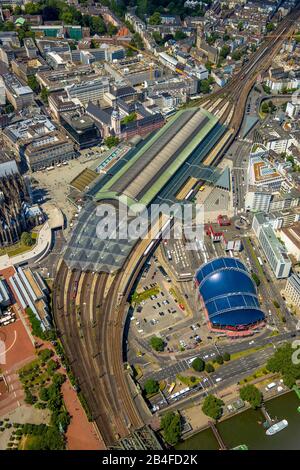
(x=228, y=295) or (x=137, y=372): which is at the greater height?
(x=228, y=295)

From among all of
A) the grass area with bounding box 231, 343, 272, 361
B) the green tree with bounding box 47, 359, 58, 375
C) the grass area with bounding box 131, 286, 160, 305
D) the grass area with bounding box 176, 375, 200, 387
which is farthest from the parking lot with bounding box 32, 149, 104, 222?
the grass area with bounding box 231, 343, 272, 361

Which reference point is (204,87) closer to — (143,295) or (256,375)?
(143,295)

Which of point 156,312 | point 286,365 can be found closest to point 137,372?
point 156,312

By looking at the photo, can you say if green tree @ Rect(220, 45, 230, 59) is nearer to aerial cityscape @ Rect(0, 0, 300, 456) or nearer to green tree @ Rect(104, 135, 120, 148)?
aerial cityscape @ Rect(0, 0, 300, 456)

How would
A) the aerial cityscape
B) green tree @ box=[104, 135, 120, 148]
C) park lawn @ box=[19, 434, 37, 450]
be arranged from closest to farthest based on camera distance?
park lawn @ box=[19, 434, 37, 450] < the aerial cityscape < green tree @ box=[104, 135, 120, 148]

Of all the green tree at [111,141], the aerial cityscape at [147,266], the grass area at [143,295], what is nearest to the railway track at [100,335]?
the aerial cityscape at [147,266]

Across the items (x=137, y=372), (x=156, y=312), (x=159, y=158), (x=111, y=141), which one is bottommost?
(x=137, y=372)

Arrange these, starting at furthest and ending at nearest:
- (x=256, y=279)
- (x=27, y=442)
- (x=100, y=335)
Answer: (x=256, y=279), (x=100, y=335), (x=27, y=442)
